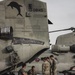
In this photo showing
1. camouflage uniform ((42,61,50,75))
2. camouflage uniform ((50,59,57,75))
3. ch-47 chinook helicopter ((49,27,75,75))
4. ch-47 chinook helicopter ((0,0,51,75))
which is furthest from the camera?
ch-47 chinook helicopter ((49,27,75,75))

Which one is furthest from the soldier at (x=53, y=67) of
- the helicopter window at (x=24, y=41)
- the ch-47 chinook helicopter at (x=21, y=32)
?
the helicopter window at (x=24, y=41)

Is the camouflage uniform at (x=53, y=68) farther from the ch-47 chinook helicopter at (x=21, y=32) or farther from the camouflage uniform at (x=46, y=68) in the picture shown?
the ch-47 chinook helicopter at (x=21, y=32)

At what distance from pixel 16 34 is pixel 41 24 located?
3.00ft

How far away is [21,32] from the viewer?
9.91 m

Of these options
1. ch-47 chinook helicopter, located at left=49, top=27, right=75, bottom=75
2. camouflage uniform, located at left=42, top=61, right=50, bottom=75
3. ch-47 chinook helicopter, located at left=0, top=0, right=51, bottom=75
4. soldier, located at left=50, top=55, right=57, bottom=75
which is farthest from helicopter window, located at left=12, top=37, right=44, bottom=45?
ch-47 chinook helicopter, located at left=49, top=27, right=75, bottom=75

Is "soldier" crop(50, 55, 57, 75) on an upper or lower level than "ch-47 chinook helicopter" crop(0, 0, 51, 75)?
lower

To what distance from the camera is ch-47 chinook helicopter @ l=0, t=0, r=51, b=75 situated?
964 centimetres

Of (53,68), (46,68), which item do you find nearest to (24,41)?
(46,68)

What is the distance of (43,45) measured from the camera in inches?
384

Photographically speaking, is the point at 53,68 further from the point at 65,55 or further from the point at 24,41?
the point at 65,55

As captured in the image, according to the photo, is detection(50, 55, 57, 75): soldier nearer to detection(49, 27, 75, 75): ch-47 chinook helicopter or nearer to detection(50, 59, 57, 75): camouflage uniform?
detection(50, 59, 57, 75): camouflage uniform

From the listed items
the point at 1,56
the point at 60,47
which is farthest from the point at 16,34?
the point at 60,47

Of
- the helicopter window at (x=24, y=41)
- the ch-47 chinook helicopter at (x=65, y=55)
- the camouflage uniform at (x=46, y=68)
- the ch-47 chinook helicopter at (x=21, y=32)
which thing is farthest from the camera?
the ch-47 chinook helicopter at (x=65, y=55)

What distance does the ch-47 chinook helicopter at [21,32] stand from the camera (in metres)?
9.64
